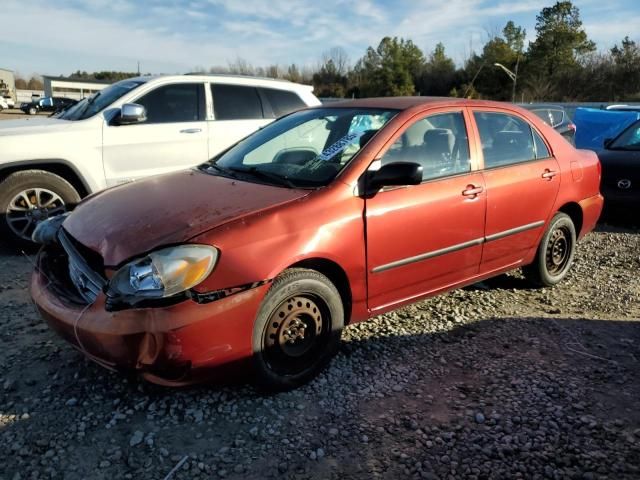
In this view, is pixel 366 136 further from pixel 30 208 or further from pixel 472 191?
pixel 30 208

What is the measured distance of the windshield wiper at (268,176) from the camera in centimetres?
327

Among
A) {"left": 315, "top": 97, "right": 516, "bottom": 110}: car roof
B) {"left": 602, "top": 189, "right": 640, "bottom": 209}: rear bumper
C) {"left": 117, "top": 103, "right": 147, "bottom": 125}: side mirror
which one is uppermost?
{"left": 117, "top": 103, "right": 147, "bottom": 125}: side mirror

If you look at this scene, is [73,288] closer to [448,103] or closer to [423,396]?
[423,396]

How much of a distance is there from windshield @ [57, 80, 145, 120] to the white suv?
0.02m

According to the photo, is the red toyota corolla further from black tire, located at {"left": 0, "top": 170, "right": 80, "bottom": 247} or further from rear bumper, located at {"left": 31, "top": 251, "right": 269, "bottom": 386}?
black tire, located at {"left": 0, "top": 170, "right": 80, "bottom": 247}

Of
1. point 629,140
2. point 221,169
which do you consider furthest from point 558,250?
point 629,140

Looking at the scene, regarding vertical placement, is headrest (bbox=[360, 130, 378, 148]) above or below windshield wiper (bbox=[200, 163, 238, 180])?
above

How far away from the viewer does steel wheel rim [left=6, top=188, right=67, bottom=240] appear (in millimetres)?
5227

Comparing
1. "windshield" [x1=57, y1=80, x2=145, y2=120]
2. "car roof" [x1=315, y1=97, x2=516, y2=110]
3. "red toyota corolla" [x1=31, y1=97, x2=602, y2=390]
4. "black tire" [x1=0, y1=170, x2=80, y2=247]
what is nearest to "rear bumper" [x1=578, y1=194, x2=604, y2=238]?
"red toyota corolla" [x1=31, y1=97, x2=602, y2=390]

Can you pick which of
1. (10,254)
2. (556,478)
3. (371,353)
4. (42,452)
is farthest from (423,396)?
(10,254)

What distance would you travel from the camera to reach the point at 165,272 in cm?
252

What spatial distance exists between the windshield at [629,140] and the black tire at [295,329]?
659 centimetres

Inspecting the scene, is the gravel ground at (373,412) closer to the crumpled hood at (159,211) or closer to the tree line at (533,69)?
the crumpled hood at (159,211)

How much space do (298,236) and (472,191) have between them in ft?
5.10
